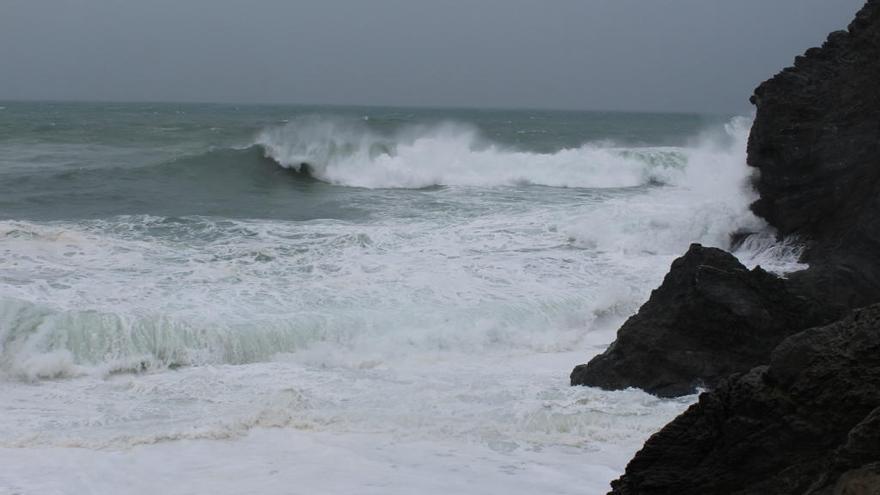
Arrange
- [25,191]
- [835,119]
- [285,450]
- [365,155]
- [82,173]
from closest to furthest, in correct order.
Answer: [285,450] → [835,119] → [25,191] → [82,173] → [365,155]

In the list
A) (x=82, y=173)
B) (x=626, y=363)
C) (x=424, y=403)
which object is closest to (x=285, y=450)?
(x=424, y=403)

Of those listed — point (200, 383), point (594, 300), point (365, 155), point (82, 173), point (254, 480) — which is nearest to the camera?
point (254, 480)

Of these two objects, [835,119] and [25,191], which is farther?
[25,191]

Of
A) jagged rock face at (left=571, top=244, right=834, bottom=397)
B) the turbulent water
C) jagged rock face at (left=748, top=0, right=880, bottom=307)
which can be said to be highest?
jagged rock face at (left=748, top=0, right=880, bottom=307)

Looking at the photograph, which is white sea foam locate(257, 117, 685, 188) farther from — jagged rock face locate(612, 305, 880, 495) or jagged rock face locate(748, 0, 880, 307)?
jagged rock face locate(612, 305, 880, 495)

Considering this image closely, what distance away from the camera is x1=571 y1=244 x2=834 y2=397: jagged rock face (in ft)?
23.1

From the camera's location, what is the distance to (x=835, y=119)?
31.6 feet

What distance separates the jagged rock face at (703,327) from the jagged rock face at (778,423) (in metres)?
3.20

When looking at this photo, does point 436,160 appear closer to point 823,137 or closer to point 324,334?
point 823,137

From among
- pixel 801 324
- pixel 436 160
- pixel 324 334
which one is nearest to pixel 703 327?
pixel 801 324

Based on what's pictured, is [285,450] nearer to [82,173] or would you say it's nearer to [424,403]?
[424,403]

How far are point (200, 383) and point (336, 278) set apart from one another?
3343 millimetres

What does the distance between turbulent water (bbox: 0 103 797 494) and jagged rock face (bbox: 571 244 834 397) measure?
24 cm

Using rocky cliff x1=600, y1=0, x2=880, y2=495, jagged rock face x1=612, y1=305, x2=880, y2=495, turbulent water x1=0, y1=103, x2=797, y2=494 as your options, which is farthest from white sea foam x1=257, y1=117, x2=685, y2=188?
jagged rock face x1=612, y1=305, x2=880, y2=495
